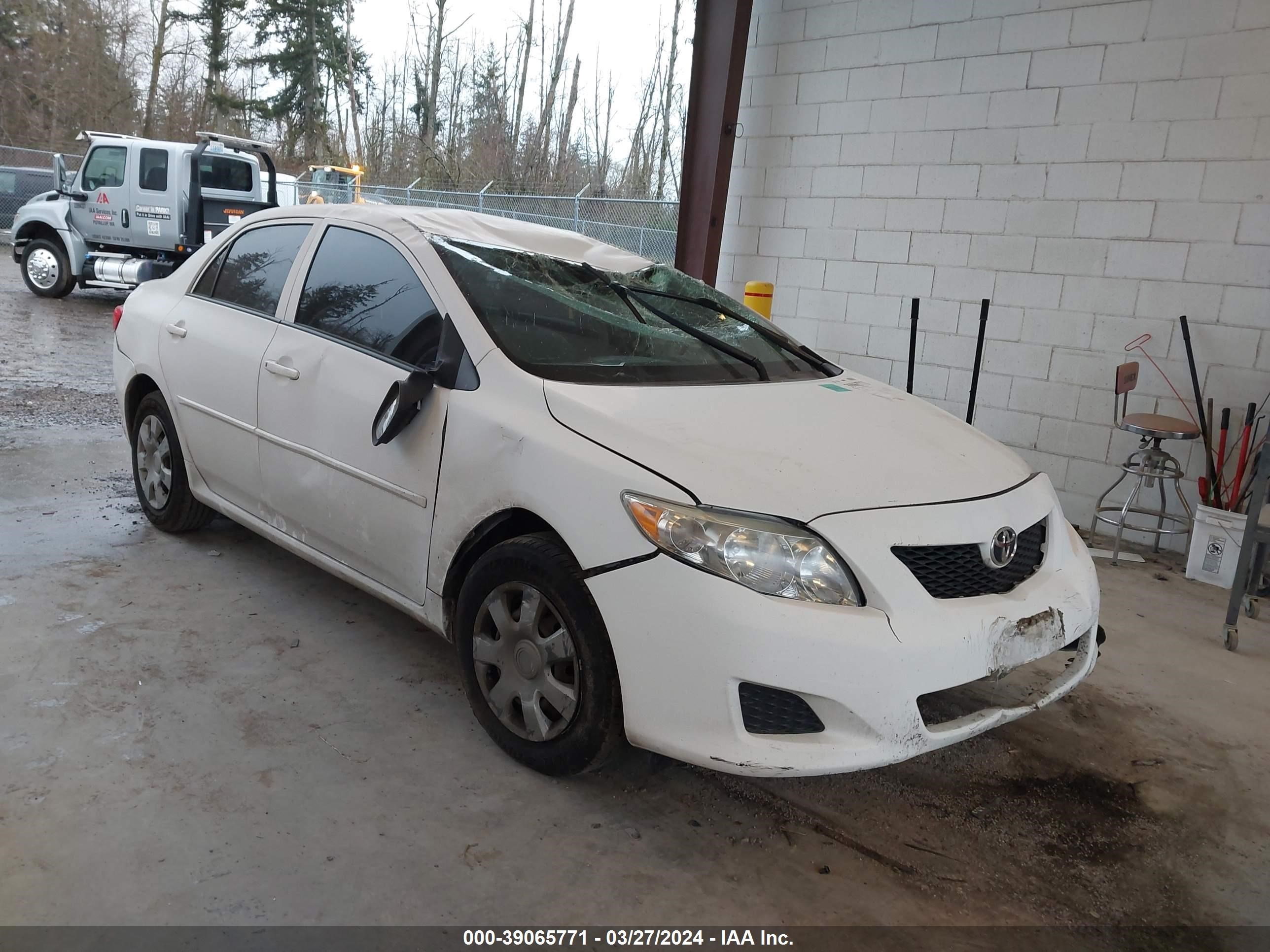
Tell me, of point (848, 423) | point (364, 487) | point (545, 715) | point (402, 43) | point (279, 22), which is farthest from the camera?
point (279, 22)

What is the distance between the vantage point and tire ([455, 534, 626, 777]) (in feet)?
7.51

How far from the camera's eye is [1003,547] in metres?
2.39

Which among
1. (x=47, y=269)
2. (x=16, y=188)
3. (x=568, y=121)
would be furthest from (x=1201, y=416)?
(x=568, y=121)

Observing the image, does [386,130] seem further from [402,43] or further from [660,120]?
[660,120]

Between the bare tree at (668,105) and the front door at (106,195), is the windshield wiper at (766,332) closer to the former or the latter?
the front door at (106,195)

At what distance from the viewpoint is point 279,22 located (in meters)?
32.2

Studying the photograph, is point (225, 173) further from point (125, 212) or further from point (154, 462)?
point (154, 462)

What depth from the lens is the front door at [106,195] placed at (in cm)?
1186

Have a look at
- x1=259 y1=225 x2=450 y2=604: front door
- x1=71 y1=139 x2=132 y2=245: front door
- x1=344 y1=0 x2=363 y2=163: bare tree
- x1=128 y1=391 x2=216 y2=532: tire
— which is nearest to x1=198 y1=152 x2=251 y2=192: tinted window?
x1=71 y1=139 x2=132 y2=245: front door

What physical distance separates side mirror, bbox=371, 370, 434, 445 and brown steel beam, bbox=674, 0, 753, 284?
14.9 ft

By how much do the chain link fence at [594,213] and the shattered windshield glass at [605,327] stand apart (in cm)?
398

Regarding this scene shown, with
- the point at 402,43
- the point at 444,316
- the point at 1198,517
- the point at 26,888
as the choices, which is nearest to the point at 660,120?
the point at 402,43

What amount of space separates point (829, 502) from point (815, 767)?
60 centimetres

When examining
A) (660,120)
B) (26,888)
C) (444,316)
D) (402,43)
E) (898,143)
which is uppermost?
(402,43)
